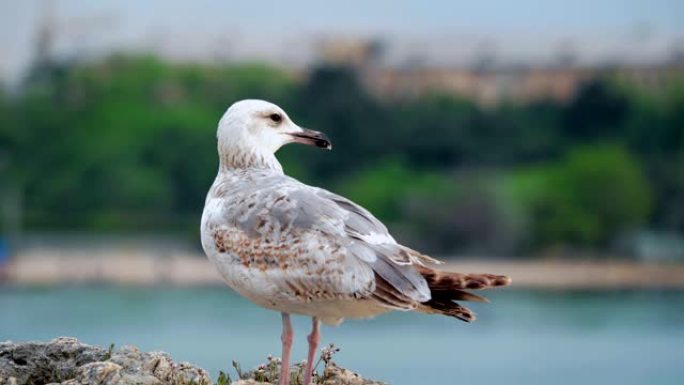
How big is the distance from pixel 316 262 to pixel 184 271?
59250 mm

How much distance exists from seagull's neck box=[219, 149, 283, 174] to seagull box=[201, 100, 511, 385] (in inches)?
11.1

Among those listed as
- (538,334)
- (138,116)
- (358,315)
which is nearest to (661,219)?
(538,334)

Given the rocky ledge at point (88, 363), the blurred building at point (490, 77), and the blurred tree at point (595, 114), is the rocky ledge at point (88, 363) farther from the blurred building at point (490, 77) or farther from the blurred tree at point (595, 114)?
the blurred building at point (490, 77)

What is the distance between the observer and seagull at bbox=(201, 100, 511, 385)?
545cm

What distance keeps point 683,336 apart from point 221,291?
694 inches

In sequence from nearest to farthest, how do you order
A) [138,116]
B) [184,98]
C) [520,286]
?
[520,286], [138,116], [184,98]

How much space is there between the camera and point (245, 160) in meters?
6.16

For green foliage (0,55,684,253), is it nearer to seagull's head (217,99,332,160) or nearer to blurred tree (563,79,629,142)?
blurred tree (563,79,629,142)

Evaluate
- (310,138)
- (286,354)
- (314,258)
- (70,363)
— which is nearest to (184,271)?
(310,138)

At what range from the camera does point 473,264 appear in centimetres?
5991

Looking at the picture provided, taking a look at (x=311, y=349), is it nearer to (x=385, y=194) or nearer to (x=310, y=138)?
(x=310, y=138)

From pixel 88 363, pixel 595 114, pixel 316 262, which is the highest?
pixel 595 114

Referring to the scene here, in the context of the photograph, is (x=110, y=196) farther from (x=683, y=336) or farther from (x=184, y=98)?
(x=683, y=336)

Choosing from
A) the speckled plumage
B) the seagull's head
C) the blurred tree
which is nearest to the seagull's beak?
the seagull's head
